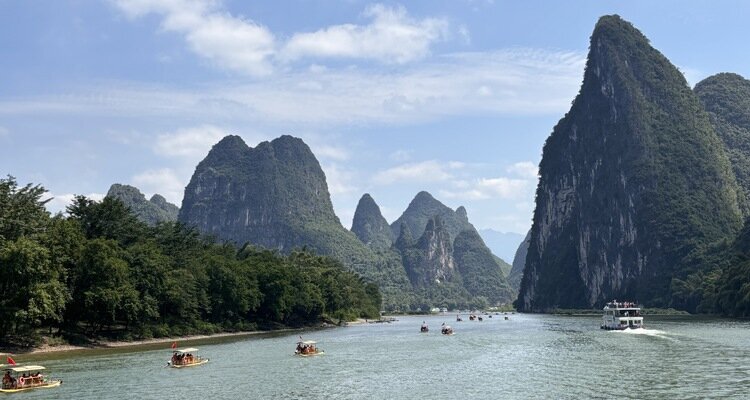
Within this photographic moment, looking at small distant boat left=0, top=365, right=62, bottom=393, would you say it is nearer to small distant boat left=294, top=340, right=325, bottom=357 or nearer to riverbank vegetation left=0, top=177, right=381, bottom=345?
riverbank vegetation left=0, top=177, right=381, bottom=345

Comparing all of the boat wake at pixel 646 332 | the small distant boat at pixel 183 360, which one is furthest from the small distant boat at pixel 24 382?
the boat wake at pixel 646 332

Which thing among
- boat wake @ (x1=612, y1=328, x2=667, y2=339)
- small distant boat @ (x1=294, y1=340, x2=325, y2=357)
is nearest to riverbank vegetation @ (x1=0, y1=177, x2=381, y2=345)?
small distant boat @ (x1=294, y1=340, x2=325, y2=357)

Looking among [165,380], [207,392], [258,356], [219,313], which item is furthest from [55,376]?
[219,313]

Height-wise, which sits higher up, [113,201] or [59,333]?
[113,201]

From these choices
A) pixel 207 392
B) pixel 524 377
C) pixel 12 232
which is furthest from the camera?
pixel 12 232

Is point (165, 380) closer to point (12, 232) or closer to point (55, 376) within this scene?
point (55, 376)

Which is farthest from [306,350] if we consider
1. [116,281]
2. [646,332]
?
[646,332]
